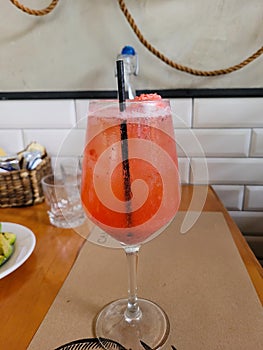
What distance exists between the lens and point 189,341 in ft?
1.40

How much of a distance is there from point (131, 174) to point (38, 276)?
30 cm

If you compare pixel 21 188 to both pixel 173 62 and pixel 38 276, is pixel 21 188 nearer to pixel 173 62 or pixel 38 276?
pixel 38 276

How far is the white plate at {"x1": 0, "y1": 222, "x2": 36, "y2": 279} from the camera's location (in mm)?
561

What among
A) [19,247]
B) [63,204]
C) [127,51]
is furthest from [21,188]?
[127,51]

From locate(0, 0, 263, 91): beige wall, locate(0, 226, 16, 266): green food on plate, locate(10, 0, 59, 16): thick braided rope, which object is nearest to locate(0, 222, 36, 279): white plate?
locate(0, 226, 16, 266): green food on plate

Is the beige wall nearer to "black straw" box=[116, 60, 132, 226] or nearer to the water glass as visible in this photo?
the water glass

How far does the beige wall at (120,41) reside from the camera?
2.73 ft

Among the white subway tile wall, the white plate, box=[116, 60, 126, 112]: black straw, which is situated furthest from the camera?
the white subway tile wall

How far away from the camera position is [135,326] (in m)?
0.49

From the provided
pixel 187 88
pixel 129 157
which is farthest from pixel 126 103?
pixel 187 88

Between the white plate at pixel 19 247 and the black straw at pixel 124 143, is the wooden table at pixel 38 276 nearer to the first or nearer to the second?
the white plate at pixel 19 247

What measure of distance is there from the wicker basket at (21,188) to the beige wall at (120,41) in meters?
0.28

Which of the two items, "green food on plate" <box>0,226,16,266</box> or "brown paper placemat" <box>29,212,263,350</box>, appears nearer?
"brown paper placemat" <box>29,212,263,350</box>

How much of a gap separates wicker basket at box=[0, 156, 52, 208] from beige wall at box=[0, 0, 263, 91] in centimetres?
28
